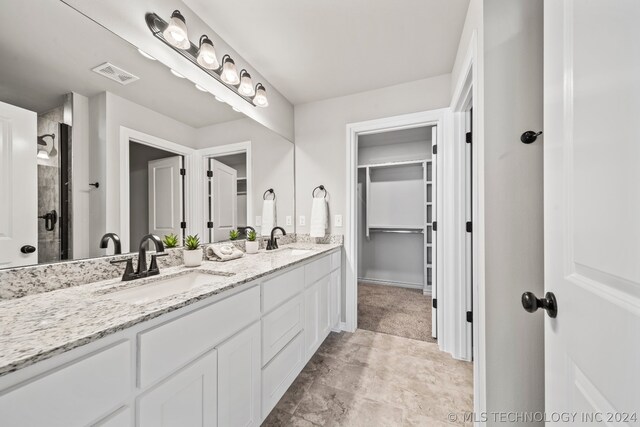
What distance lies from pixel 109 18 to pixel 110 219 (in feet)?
3.08

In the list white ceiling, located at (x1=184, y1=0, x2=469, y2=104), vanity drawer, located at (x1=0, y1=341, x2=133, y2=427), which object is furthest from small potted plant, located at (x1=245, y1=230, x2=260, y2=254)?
white ceiling, located at (x1=184, y1=0, x2=469, y2=104)

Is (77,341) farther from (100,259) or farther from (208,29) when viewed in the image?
(208,29)

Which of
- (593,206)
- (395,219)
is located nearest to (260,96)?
(593,206)

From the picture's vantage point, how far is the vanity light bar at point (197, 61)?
4.22 ft

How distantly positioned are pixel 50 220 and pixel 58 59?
2.24 feet

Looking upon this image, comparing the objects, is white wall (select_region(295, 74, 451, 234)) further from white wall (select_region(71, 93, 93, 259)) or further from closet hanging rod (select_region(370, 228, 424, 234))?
white wall (select_region(71, 93, 93, 259))

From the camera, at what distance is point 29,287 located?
89cm

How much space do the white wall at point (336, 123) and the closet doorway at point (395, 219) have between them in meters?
0.80

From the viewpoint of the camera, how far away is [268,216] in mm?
2381

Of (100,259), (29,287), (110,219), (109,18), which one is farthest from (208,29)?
(29,287)

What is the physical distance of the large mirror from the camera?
885 mm

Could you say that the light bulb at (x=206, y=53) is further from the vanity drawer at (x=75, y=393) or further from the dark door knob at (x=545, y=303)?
the dark door knob at (x=545, y=303)

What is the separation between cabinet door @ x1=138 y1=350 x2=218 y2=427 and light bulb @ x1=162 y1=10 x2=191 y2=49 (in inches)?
63.0

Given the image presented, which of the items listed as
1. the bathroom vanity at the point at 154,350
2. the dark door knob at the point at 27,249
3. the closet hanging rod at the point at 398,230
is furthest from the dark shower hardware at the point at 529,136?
the closet hanging rod at the point at 398,230
